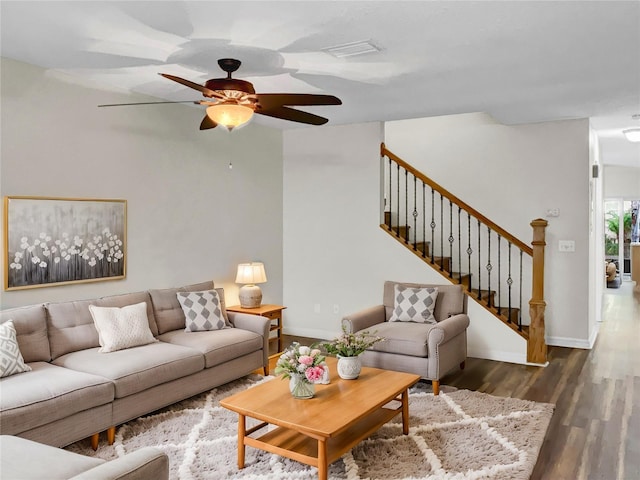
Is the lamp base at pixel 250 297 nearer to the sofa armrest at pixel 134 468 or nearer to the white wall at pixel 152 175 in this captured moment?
the white wall at pixel 152 175

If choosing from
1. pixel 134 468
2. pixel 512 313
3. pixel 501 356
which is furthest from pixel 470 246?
pixel 134 468

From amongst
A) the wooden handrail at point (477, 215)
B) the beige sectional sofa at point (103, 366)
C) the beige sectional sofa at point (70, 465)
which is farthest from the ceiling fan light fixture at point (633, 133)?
the beige sectional sofa at point (70, 465)

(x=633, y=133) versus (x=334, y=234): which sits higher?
(x=633, y=133)

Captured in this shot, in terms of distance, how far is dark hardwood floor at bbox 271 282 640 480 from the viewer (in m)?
3.14

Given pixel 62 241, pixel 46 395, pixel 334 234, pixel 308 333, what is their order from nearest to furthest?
1. pixel 46 395
2. pixel 62 241
3. pixel 334 234
4. pixel 308 333

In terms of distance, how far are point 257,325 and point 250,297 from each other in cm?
69

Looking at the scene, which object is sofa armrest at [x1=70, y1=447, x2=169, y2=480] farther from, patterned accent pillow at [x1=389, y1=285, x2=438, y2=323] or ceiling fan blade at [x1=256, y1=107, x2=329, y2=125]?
patterned accent pillow at [x1=389, y1=285, x2=438, y2=323]

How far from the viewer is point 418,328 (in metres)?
4.70

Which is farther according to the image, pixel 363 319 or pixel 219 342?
pixel 363 319

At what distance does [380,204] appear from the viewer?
625 cm

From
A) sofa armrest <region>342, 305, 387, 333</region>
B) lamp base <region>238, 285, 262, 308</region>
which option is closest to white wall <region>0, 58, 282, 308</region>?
lamp base <region>238, 285, 262, 308</region>

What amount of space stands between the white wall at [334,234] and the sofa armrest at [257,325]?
1.75 metres

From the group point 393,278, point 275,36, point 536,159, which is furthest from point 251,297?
point 536,159

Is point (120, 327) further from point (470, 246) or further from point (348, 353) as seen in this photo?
point (470, 246)
